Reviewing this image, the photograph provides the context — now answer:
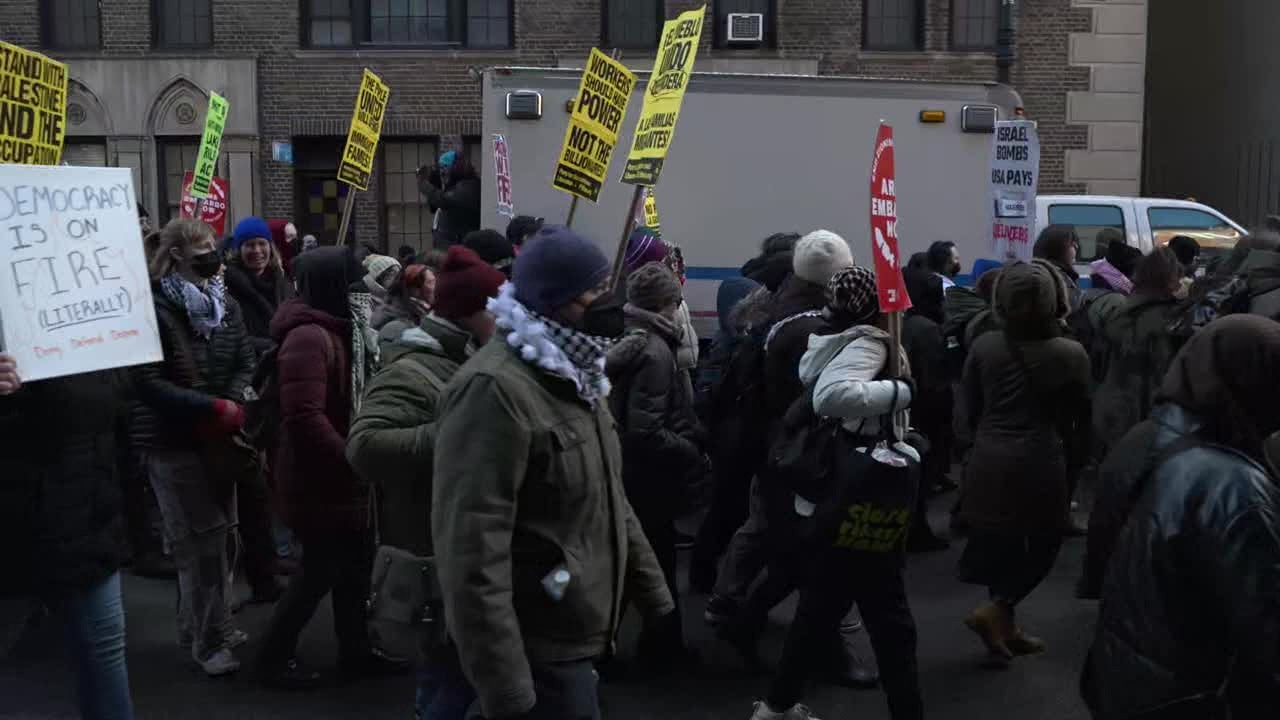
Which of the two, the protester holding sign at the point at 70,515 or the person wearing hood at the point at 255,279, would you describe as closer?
the protester holding sign at the point at 70,515

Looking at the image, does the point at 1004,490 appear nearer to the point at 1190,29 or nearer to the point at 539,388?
the point at 539,388

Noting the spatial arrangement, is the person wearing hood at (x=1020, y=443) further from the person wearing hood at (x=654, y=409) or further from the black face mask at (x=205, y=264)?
the black face mask at (x=205, y=264)

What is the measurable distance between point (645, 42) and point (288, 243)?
10038 mm

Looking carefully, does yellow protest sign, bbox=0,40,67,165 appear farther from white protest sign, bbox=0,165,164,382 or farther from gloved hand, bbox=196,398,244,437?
gloved hand, bbox=196,398,244,437

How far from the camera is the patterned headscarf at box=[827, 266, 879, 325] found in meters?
5.57

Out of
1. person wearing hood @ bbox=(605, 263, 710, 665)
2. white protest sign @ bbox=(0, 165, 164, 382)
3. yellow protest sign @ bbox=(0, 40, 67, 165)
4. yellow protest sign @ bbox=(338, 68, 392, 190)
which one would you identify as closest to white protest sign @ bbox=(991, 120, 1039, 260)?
person wearing hood @ bbox=(605, 263, 710, 665)

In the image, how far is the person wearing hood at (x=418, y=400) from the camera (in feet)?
15.0

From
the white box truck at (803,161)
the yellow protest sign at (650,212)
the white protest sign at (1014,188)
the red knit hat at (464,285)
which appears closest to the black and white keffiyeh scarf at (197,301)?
the red knit hat at (464,285)

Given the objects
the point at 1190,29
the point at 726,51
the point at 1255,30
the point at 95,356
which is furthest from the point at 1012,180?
the point at 1190,29

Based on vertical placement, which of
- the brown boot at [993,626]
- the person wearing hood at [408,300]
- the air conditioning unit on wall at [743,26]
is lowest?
the brown boot at [993,626]

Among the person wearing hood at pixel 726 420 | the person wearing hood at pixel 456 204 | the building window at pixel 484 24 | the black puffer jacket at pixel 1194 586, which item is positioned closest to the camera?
the black puffer jacket at pixel 1194 586

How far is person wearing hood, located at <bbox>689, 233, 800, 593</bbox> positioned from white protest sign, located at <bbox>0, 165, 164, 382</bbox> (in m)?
2.89

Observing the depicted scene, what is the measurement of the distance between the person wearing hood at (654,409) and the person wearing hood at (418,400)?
1.47 metres

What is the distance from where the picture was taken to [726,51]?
69.1 feet
